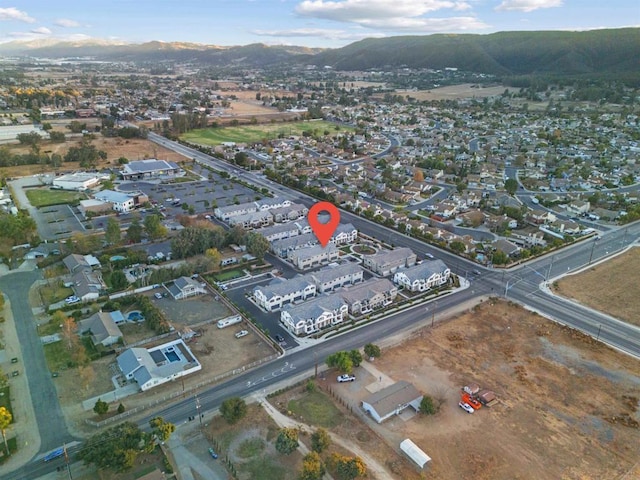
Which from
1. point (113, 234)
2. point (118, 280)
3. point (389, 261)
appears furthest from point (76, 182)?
point (389, 261)

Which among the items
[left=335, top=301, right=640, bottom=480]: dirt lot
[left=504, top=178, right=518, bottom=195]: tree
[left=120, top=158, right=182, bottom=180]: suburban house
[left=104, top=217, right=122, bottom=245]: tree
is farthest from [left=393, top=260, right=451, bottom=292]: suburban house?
[left=120, top=158, right=182, bottom=180]: suburban house

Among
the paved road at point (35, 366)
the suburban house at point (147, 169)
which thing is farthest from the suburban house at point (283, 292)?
the suburban house at point (147, 169)

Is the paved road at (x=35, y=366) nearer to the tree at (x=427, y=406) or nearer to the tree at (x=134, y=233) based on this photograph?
the tree at (x=134, y=233)

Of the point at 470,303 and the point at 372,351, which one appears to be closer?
the point at 372,351

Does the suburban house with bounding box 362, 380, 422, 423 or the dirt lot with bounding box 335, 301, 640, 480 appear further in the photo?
the suburban house with bounding box 362, 380, 422, 423

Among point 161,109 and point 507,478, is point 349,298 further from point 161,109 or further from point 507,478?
point 161,109

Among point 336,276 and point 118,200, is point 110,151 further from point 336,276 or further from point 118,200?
point 336,276

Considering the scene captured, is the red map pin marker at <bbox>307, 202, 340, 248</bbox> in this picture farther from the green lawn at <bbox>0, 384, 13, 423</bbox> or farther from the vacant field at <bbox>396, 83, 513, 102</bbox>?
the vacant field at <bbox>396, 83, 513, 102</bbox>
